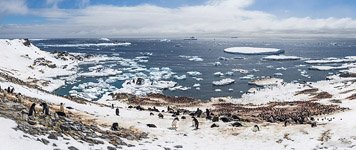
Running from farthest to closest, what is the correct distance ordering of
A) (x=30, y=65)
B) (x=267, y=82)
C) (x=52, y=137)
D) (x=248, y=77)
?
(x=30, y=65) → (x=248, y=77) → (x=267, y=82) → (x=52, y=137)

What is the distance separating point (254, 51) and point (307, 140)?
17061 centimetres

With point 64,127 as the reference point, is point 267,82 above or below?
below

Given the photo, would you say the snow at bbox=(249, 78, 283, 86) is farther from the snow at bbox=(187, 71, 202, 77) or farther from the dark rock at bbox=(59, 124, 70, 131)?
the dark rock at bbox=(59, 124, 70, 131)

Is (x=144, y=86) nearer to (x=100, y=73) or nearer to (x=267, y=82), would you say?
(x=100, y=73)

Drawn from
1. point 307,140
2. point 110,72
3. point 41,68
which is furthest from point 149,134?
point 41,68

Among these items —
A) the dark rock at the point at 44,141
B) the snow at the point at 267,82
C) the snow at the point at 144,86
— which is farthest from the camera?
the snow at the point at 267,82

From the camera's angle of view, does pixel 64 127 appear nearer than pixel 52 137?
No

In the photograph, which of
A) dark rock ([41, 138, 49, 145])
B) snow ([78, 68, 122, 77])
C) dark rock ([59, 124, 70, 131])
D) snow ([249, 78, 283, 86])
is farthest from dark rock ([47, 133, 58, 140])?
snow ([78, 68, 122, 77])

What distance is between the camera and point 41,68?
110 meters

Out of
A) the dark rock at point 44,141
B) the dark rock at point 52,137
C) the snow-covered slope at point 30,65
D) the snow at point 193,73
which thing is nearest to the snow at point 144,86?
the snow-covered slope at point 30,65

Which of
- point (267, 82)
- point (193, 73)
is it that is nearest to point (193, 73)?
point (193, 73)

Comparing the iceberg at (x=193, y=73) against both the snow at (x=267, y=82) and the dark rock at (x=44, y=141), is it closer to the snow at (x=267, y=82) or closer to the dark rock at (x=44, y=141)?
the snow at (x=267, y=82)

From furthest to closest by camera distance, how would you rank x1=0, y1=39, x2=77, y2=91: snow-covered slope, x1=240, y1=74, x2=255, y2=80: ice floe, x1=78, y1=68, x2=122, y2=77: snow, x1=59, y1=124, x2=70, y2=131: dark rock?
x1=240, y1=74, x2=255, y2=80: ice floe, x1=78, y1=68, x2=122, y2=77: snow, x1=0, y1=39, x2=77, y2=91: snow-covered slope, x1=59, y1=124, x2=70, y2=131: dark rock

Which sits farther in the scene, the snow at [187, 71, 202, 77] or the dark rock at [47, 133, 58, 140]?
the snow at [187, 71, 202, 77]
